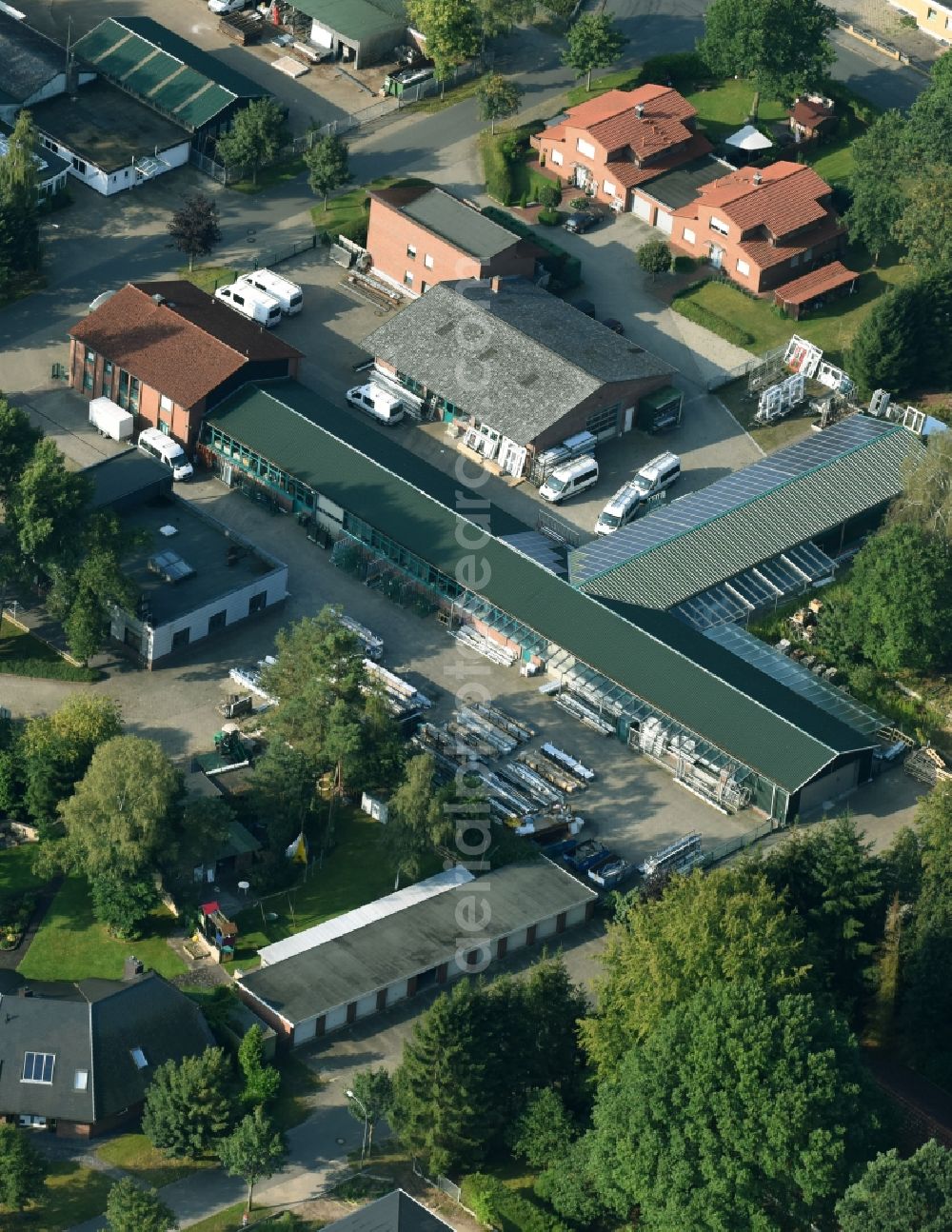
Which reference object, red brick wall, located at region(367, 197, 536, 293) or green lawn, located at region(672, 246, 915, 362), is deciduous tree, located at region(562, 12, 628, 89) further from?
red brick wall, located at region(367, 197, 536, 293)

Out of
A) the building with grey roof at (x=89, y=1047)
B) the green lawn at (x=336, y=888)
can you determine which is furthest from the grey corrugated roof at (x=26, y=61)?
the building with grey roof at (x=89, y=1047)

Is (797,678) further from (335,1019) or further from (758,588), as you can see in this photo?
(335,1019)

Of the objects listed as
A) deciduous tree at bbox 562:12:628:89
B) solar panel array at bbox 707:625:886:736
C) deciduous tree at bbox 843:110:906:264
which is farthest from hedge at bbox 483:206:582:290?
solar panel array at bbox 707:625:886:736

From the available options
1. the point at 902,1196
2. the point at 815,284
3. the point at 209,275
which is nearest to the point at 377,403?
the point at 209,275

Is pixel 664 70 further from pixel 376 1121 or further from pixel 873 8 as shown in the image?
pixel 376 1121

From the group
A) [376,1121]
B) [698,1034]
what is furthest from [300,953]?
[698,1034]

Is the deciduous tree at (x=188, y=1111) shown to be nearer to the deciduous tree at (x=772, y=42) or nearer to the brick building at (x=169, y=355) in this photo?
the brick building at (x=169, y=355)
